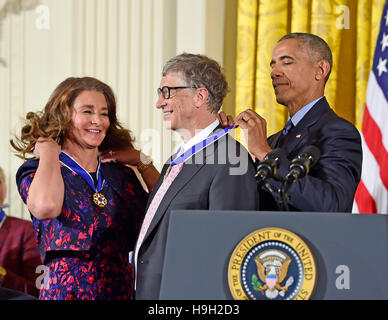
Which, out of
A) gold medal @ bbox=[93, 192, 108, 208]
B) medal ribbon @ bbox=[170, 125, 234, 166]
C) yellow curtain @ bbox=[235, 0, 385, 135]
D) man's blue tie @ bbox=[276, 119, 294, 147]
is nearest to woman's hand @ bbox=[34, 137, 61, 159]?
gold medal @ bbox=[93, 192, 108, 208]

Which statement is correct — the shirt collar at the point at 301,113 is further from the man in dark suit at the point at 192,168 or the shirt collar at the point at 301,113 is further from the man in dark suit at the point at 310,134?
the man in dark suit at the point at 192,168

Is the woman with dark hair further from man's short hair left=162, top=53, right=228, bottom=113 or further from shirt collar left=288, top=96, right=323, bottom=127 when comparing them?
shirt collar left=288, top=96, right=323, bottom=127

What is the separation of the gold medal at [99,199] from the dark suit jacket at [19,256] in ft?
4.33

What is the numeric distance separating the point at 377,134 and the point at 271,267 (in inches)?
83.1

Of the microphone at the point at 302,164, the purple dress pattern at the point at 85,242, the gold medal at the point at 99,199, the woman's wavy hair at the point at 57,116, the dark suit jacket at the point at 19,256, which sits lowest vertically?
the dark suit jacket at the point at 19,256

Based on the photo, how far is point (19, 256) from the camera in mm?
3652

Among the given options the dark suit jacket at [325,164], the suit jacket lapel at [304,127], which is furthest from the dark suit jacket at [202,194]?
the suit jacket lapel at [304,127]

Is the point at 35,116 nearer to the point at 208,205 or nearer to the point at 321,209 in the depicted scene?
the point at 208,205

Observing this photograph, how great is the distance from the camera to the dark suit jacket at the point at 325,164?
1912 millimetres

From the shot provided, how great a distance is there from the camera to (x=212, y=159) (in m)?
2.09

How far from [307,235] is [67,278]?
1044 millimetres

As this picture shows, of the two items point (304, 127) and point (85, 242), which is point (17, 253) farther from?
point (304, 127)

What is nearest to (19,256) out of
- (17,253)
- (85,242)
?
(17,253)

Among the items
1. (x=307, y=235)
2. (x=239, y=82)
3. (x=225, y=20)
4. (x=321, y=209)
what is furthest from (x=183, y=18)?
(x=307, y=235)
